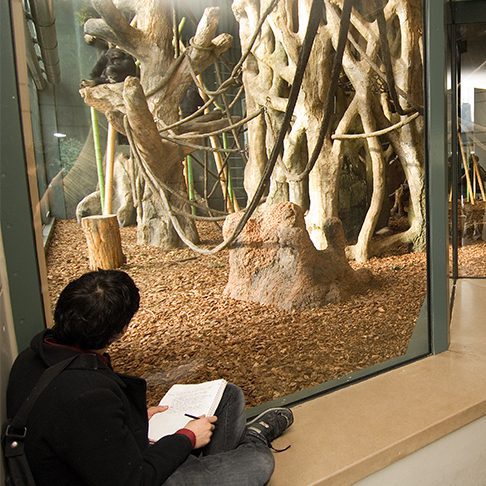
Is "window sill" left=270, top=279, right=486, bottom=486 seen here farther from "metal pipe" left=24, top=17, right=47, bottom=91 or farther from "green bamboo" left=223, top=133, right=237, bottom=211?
"metal pipe" left=24, top=17, right=47, bottom=91

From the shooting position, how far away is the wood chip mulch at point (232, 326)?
1.63 m

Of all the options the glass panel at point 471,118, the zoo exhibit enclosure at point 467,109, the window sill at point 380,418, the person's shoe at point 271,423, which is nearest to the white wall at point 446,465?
the window sill at point 380,418

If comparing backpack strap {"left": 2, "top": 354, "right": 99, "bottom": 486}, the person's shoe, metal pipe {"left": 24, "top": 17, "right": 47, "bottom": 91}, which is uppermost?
metal pipe {"left": 24, "top": 17, "right": 47, "bottom": 91}

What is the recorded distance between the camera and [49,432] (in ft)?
3.33

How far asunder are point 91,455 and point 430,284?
186 centimetres

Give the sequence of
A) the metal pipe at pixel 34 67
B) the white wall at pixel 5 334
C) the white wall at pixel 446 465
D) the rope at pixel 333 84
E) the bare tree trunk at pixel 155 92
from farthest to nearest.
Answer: the rope at pixel 333 84
the white wall at pixel 446 465
the bare tree trunk at pixel 155 92
the metal pipe at pixel 34 67
the white wall at pixel 5 334

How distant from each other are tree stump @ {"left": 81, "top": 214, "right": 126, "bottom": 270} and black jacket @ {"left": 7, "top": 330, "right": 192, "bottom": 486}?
426mm

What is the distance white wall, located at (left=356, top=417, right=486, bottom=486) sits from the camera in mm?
1719

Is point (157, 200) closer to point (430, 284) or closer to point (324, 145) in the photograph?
point (324, 145)

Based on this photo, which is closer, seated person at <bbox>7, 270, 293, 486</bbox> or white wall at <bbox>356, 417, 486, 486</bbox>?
seated person at <bbox>7, 270, 293, 486</bbox>

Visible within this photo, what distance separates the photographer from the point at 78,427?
3.32ft

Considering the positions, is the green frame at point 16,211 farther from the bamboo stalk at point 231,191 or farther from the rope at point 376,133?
the rope at point 376,133

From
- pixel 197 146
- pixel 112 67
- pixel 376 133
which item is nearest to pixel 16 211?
pixel 112 67

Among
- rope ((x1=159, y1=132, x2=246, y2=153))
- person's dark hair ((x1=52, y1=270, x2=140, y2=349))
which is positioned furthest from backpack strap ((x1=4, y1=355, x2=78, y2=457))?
rope ((x1=159, y1=132, x2=246, y2=153))
